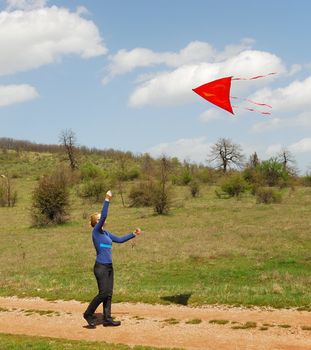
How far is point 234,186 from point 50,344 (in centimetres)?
5547

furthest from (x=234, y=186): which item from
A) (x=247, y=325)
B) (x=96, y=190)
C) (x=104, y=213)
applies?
(x=104, y=213)

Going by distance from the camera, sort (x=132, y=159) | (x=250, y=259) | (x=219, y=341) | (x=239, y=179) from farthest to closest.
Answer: (x=132, y=159) < (x=239, y=179) < (x=250, y=259) < (x=219, y=341)

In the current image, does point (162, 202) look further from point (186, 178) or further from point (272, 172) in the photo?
point (272, 172)

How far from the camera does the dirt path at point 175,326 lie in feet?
29.1

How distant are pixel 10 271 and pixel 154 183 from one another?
32.2 m

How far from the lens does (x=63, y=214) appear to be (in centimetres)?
4259

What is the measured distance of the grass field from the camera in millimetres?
14156

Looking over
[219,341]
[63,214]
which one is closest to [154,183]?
[63,214]

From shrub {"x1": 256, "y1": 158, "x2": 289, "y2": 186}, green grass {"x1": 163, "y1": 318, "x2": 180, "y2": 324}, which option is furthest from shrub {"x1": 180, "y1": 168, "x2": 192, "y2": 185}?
green grass {"x1": 163, "y1": 318, "x2": 180, "y2": 324}

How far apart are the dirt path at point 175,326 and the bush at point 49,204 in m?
29.3

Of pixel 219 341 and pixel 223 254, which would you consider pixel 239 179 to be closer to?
pixel 223 254

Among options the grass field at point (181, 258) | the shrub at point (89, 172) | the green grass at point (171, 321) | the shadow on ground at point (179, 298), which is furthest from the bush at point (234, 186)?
the green grass at point (171, 321)

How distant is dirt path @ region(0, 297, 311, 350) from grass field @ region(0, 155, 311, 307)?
0.92 m

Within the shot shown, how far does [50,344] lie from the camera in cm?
913
